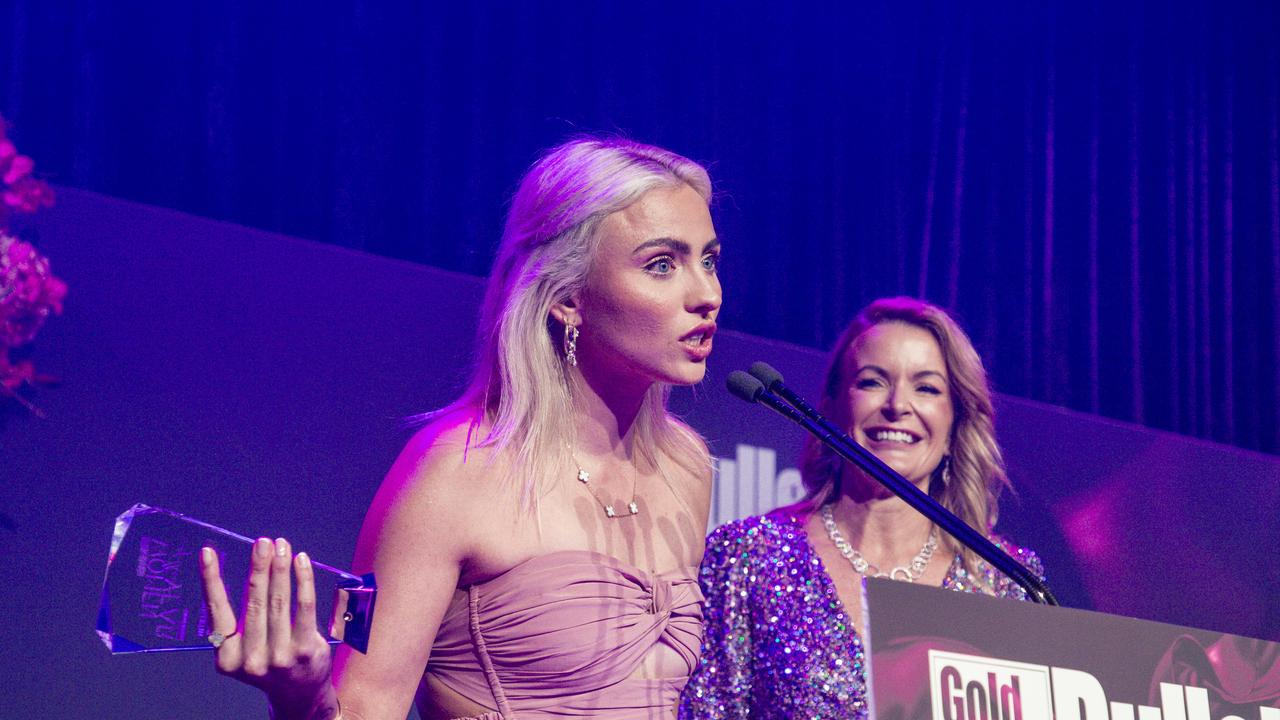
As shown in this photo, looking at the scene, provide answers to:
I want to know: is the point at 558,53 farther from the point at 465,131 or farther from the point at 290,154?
the point at 290,154

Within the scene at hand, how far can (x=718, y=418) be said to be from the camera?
11.2 feet

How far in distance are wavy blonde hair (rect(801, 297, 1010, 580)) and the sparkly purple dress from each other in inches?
8.2

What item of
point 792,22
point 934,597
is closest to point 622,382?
point 934,597

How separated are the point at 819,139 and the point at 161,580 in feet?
12.2

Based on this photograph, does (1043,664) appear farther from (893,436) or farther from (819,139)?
(819,139)

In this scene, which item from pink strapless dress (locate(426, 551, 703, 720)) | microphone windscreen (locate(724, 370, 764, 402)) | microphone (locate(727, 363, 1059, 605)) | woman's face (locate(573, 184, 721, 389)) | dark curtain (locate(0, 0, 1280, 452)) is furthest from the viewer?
dark curtain (locate(0, 0, 1280, 452))

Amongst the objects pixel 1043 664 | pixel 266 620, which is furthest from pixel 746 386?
pixel 266 620

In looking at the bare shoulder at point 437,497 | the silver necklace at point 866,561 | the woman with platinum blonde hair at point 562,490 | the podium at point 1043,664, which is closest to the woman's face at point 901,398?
the silver necklace at point 866,561

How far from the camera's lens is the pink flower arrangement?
2.53 metres

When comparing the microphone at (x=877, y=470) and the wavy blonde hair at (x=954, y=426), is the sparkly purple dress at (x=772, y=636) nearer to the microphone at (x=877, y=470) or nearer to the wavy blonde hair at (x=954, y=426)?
the wavy blonde hair at (x=954, y=426)

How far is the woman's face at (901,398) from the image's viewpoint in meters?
2.76

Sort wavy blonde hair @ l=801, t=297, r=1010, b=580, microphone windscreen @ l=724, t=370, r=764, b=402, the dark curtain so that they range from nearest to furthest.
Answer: microphone windscreen @ l=724, t=370, r=764, b=402 < wavy blonde hair @ l=801, t=297, r=1010, b=580 < the dark curtain

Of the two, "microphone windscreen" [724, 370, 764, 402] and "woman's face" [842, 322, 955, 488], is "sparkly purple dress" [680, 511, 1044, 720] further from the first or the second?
"microphone windscreen" [724, 370, 764, 402]

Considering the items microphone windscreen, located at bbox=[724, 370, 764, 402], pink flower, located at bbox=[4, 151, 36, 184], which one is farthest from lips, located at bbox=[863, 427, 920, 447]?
pink flower, located at bbox=[4, 151, 36, 184]
